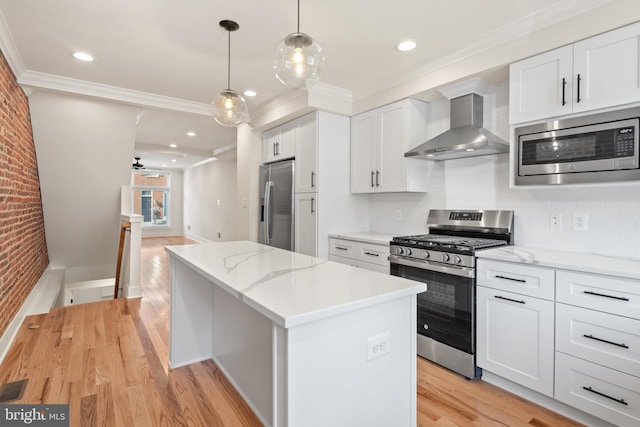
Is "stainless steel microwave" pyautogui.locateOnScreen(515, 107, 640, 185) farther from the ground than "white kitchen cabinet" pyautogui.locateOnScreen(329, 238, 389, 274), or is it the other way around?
"stainless steel microwave" pyautogui.locateOnScreen(515, 107, 640, 185)

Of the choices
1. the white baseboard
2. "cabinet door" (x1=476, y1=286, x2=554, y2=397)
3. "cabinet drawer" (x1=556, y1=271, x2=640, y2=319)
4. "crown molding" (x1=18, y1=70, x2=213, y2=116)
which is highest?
"crown molding" (x1=18, y1=70, x2=213, y2=116)

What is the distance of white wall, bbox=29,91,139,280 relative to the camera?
3.91m

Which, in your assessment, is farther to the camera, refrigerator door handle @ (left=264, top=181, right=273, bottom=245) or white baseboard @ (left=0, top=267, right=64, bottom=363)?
refrigerator door handle @ (left=264, top=181, right=273, bottom=245)

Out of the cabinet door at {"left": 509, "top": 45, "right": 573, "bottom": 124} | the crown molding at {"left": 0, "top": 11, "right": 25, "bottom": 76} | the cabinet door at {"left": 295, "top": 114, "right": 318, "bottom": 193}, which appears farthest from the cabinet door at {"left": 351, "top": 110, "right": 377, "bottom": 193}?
the crown molding at {"left": 0, "top": 11, "right": 25, "bottom": 76}

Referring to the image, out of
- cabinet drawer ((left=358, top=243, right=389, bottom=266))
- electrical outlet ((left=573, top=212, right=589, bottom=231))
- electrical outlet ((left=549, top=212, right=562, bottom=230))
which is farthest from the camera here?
cabinet drawer ((left=358, top=243, right=389, bottom=266))

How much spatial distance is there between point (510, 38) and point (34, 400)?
153 inches

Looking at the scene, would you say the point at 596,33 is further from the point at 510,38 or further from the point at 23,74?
the point at 23,74

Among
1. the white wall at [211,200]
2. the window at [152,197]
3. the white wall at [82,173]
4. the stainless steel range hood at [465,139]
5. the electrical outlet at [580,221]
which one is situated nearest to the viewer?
the electrical outlet at [580,221]

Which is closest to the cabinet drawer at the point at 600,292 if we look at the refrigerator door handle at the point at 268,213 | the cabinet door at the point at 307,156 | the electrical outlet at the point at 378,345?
the electrical outlet at the point at 378,345

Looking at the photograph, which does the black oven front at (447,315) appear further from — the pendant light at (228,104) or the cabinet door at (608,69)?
the pendant light at (228,104)

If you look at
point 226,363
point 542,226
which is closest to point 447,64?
point 542,226

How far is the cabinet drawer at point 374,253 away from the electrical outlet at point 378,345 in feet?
5.86

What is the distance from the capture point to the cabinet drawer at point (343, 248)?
3503mm

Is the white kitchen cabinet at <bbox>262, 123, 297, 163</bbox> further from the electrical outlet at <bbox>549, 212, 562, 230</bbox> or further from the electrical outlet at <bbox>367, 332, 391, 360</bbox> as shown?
the electrical outlet at <bbox>367, 332, 391, 360</bbox>
